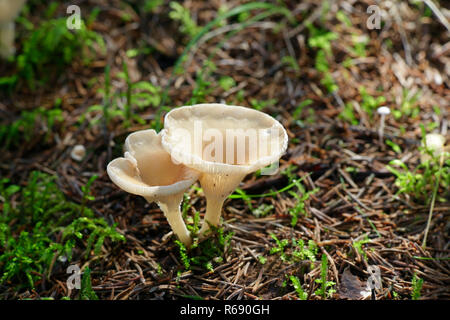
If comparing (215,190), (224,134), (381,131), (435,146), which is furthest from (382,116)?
(215,190)

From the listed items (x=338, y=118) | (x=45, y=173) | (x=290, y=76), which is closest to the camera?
(x=45, y=173)

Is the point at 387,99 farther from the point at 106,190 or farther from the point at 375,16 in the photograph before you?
the point at 106,190

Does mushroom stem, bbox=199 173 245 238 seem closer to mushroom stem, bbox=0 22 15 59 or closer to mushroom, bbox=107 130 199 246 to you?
mushroom, bbox=107 130 199 246

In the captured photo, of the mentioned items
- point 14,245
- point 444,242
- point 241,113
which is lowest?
point 444,242

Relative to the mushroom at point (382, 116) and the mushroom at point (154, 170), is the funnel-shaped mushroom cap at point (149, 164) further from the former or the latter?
the mushroom at point (382, 116)

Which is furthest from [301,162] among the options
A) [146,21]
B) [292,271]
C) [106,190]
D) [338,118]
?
[146,21]

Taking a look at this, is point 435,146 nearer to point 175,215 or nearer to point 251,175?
point 251,175

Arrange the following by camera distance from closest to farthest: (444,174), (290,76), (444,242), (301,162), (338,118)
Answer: (444,242) → (444,174) → (301,162) → (338,118) → (290,76)
